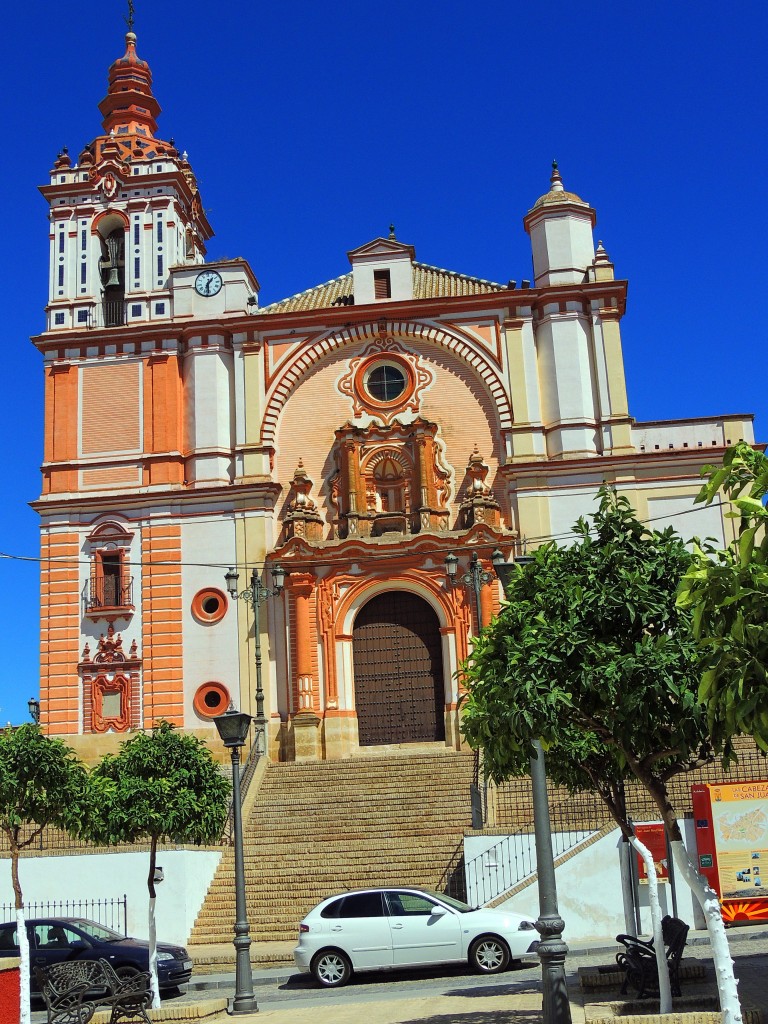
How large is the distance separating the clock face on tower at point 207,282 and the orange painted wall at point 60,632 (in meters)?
7.73

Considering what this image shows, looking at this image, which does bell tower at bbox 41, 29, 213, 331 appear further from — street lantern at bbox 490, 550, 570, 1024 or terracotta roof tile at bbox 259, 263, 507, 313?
street lantern at bbox 490, 550, 570, 1024

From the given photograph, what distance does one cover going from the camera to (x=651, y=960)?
1312 centimetres

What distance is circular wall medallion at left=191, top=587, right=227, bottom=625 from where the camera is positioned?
33219mm

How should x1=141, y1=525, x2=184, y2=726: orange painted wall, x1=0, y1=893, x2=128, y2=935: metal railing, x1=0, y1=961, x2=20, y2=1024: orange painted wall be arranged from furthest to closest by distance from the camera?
x1=141, y1=525, x2=184, y2=726: orange painted wall
x1=0, y1=893, x2=128, y2=935: metal railing
x1=0, y1=961, x2=20, y2=1024: orange painted wall

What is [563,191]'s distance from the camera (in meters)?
35.6

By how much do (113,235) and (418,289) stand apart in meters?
9.07

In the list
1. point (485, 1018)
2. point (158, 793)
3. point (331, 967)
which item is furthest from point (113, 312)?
point (485, 1018)

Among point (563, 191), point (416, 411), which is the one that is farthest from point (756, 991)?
point (563, 191)

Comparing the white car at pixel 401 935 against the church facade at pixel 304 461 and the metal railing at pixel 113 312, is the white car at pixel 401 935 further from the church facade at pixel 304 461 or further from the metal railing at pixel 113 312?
the metal railing at pixel 113 312

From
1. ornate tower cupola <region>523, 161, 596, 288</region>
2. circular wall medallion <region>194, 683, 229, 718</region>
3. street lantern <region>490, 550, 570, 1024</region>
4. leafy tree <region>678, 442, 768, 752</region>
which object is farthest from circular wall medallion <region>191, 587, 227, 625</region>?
leafy tree <region>678, 442, 768, 752</region>

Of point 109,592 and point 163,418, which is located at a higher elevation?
point 163,418

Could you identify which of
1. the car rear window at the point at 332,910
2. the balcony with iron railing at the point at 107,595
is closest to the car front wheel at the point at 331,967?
the car rear window at the point at 332,910

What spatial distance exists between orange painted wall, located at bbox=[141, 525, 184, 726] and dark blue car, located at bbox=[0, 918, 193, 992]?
45.4 ft

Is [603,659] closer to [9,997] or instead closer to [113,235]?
[9,997]
